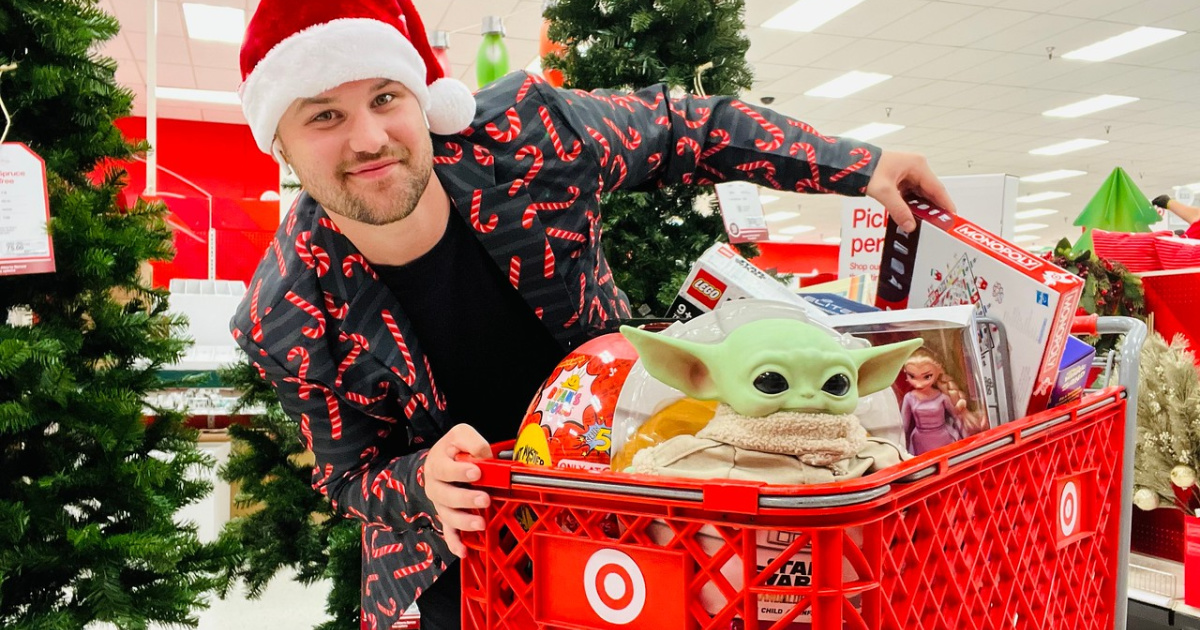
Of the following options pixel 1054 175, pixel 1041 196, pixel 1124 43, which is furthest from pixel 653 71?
pixel 1041 196

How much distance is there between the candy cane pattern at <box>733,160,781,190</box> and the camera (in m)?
1.29

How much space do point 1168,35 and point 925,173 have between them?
29.7 ft

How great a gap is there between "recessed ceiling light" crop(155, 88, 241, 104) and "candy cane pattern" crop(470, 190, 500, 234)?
966 cm

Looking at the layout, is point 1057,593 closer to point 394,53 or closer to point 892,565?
point 892,565

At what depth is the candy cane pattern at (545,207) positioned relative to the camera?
1.17m

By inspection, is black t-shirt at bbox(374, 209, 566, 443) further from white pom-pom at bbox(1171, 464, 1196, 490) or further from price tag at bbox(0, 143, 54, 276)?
white pom-pom at bbox(1171, 464, 1196, 490)

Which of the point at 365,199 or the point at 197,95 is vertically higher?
the point at 197,95

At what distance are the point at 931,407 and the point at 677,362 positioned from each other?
35 centimetres

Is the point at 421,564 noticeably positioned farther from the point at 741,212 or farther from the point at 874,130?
the point at 874,130

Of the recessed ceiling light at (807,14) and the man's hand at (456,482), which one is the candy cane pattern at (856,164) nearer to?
the man's hand at (456,482)

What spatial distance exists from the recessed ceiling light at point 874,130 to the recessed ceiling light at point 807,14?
412 centimetres

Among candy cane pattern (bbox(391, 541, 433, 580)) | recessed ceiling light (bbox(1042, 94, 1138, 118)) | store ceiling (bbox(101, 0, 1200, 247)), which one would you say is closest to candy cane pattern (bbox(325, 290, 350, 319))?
candy cane pattern (bbox(391, 541, 433, 580))

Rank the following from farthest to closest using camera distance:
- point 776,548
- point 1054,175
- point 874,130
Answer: point 1054,175 → point 874,130 → point 776,548

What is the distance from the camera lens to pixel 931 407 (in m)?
0.89
